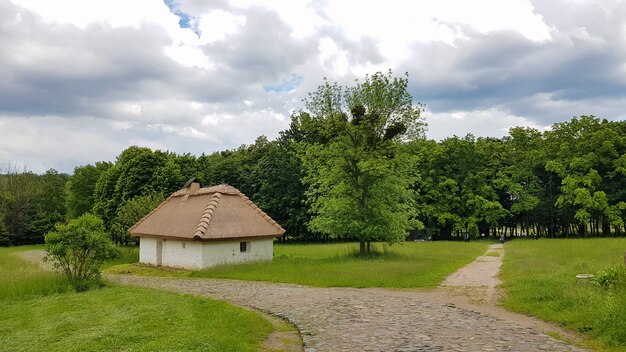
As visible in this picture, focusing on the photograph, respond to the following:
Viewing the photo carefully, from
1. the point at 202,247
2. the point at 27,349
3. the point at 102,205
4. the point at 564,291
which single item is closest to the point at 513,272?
the point at 564,291

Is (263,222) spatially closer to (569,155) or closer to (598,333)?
(598,333)

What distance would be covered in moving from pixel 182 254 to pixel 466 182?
36919mm

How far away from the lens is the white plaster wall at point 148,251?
30.9m

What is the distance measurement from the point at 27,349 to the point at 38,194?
68.5 meters

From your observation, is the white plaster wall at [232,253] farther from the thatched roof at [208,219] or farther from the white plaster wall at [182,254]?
the thatched roof at [208,219]

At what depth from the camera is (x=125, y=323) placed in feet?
37.5

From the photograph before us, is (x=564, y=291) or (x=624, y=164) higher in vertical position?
(x=624, y=164)

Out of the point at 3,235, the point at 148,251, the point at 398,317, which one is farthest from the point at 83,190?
the point at 398,317

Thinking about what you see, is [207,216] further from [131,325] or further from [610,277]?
[610,277]

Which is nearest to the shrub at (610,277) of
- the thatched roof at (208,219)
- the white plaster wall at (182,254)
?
the thatched roof at (208,219)

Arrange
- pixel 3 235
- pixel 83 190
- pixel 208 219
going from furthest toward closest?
pixel 83 190
pixel 3 235
pixel 208 219

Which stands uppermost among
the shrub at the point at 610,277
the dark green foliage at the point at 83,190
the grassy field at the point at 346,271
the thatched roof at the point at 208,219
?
the dark green foliage at the point at 83,190

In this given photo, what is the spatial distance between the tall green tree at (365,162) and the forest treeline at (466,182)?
17.6 m

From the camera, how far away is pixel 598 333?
32.5 feet
